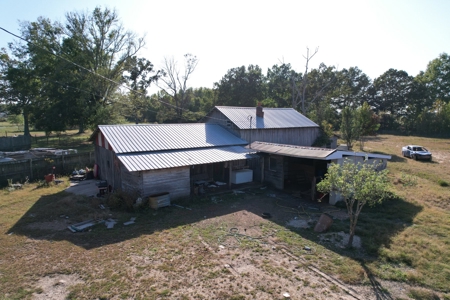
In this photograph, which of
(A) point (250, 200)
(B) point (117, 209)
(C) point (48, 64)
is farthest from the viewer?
(C) point (48, 64)

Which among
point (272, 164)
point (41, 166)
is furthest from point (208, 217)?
point (41, 166)

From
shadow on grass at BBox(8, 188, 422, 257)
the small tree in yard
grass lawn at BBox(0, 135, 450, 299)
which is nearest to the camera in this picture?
grass lawn at BBox(0, 135, 450, 299)

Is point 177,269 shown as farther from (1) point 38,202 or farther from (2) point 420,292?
(1) point 38,202

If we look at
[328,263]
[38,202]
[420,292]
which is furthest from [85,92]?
[420,292]

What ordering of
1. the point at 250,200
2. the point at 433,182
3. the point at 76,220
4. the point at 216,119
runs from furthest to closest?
1. the point at 216,119
2. the point at 433,182
3. the point at 250,200
4. the point at 76,220

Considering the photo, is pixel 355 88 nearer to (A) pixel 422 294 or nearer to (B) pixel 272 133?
(B) pixel 272 133

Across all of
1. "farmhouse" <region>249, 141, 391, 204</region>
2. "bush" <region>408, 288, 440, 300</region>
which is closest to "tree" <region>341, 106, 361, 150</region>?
"farmhouse" <region>249, 141, 391, 204</region>

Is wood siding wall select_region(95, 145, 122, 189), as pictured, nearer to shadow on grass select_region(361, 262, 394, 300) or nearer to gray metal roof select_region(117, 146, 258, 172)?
gray metal roof select_region(117, 146, 258, 172)
